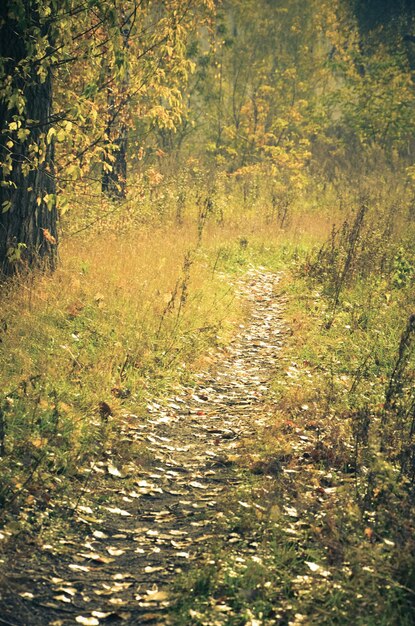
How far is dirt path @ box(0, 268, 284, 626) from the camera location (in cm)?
363

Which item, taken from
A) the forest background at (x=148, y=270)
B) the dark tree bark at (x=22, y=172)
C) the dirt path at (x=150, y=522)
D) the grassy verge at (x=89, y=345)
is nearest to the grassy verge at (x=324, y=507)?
the forest background at (x=148, y=270)

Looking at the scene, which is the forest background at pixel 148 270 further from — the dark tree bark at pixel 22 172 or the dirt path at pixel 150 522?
the dirt path at pixel 150 522

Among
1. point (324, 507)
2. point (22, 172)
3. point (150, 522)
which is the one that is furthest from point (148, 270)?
point (324, 507)

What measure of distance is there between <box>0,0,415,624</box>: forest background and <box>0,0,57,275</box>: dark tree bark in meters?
0.02

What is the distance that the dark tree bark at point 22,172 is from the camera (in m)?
7.53

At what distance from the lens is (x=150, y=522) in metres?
4.57

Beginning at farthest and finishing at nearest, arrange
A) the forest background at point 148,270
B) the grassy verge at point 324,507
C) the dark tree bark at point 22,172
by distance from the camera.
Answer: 1. the dark tree bark at point 22,172
2. the forest background at point 148,270
3. the grassy verge at point 324,507

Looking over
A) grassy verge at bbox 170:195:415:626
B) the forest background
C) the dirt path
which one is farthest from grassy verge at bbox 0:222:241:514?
grassy verge at bbox 170:195:415:626

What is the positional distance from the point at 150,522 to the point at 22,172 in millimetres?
4532

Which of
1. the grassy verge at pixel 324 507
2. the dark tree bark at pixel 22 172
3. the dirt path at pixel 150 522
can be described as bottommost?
the dirt path at pixel 150 522

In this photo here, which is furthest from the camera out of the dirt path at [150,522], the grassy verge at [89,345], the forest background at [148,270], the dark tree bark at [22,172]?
the dark tree bark at [22,172]

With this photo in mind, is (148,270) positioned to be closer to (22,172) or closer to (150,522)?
(22,172)

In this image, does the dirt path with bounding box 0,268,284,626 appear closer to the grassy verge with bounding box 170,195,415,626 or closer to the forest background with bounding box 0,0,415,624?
the grassy verge with bounding box 170,195,415,626

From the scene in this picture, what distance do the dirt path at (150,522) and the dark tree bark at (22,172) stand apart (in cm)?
266
